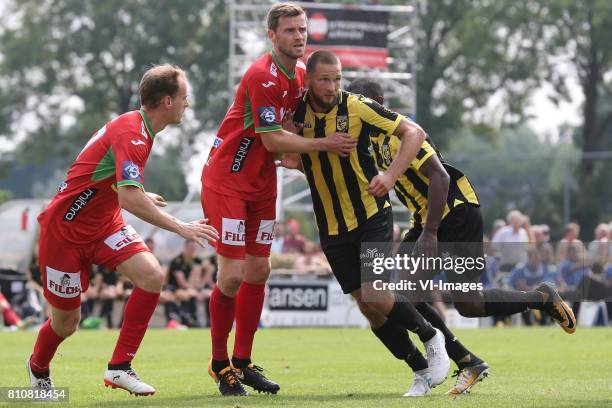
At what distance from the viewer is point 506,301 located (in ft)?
30.8

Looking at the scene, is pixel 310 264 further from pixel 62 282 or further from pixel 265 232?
pixel 62 282

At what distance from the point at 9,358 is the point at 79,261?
5.24 m

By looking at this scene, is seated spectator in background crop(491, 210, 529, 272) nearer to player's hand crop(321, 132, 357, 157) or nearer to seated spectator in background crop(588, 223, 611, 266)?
seated spectator in background crop(588, 223, 611, 266)

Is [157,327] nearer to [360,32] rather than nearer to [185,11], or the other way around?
[360,32]

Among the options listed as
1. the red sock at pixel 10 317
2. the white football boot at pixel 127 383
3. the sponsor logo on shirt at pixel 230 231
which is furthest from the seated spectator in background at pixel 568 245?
the white football boot at pixel 127 383

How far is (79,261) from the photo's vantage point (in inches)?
338

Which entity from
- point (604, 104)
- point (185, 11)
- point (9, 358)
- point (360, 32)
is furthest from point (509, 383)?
point (185, 11)

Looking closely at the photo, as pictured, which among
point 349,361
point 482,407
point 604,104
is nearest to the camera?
point 482,407

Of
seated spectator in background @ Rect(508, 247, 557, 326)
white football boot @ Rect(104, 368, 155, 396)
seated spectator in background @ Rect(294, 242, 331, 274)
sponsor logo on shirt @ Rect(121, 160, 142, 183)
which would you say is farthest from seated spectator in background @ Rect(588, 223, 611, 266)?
sponsor logo on shirt @ Rect(121, 160, 142, 183)

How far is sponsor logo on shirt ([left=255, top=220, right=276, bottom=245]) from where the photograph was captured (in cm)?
934

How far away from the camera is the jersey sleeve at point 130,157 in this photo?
817 cm

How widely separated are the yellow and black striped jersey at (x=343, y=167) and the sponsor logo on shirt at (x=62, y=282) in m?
1.72

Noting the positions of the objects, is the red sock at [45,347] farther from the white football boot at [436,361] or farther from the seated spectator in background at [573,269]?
the seated spectator in background at [573,269]

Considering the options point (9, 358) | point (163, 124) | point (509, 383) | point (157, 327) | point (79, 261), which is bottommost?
point (157, 327)
